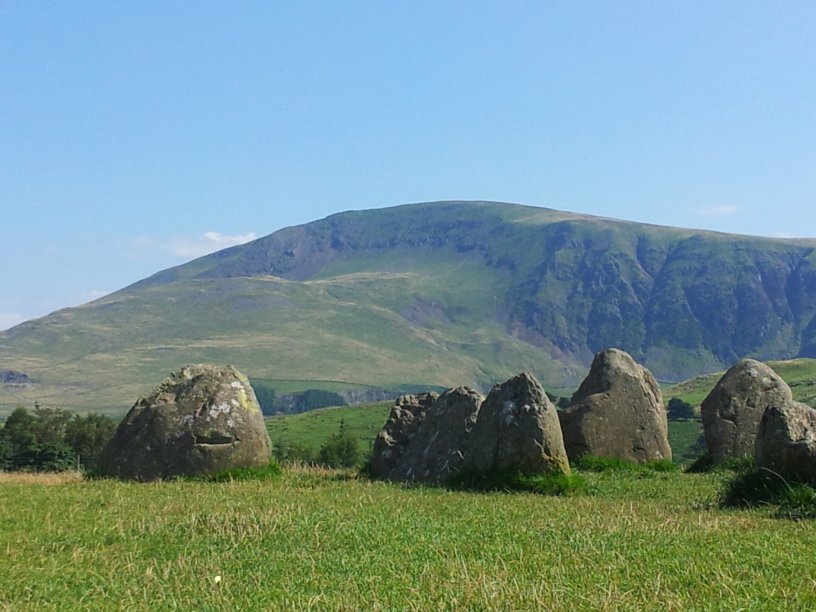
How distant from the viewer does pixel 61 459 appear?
190ft

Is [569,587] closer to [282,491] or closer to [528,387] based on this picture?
[282,491]

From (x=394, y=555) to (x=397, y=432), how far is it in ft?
51.8

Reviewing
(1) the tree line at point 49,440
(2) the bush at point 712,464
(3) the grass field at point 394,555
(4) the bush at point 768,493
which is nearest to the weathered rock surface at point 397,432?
(2) the bush at point 712,464

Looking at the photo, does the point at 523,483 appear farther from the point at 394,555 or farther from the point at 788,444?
the point at 394,555

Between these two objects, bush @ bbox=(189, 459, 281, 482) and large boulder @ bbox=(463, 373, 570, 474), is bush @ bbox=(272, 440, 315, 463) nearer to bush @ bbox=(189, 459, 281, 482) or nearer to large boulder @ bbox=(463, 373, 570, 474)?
bush @ bbox=(189, 459, 281, 482)

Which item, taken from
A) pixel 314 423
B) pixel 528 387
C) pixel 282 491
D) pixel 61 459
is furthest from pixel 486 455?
pixel 314 423

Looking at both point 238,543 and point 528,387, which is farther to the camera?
point 528,387

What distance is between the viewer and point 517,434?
22203 millimetres

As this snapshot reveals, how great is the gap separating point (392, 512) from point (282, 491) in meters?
4.84

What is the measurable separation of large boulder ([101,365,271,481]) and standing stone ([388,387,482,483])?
3.62 m

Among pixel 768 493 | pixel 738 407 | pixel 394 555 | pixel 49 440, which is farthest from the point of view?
pixel 49 440

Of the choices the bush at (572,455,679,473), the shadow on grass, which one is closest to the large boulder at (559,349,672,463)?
the bush at (572,455,679,473)

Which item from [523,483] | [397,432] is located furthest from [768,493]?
[397,432]

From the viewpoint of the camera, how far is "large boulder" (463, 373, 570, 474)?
861 inches
